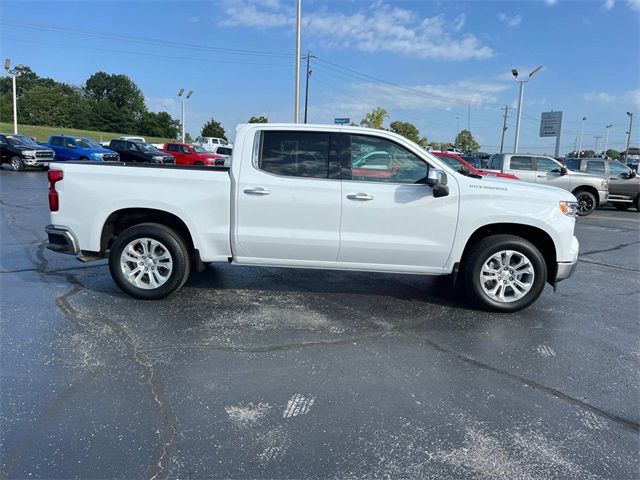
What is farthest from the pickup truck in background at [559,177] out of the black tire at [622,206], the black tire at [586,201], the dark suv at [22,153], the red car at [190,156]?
the dark suv at [22,153]

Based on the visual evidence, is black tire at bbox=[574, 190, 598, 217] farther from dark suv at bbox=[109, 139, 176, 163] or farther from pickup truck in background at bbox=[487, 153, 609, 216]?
dark suv at bbox=[109, 139, 176, 163]

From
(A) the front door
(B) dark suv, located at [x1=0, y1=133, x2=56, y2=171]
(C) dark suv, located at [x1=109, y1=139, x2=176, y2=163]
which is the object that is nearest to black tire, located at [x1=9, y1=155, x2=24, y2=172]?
(B) dark suv, located at [x1=0, y1=133, x2=56, y2=171]

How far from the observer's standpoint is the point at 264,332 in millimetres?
4391

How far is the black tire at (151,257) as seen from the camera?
5031mm

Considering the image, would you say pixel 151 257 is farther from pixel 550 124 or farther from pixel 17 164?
pixel 550 124

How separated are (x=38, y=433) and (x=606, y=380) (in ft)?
13.1

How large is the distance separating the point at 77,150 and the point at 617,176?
24659 mm

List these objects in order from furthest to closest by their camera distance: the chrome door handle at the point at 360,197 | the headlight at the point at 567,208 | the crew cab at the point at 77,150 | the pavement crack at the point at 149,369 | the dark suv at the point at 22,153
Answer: the crew cab at the point at 77,150
the dark suv at the point at 22,153
the headlight at the point at 567,208
the chrome door handle at the point at 360,197
the pavement crack at the point at 149,369

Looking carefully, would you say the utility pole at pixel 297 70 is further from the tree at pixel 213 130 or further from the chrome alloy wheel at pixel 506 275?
the tree at pixel 213 130

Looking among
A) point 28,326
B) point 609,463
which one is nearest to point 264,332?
point 28,326

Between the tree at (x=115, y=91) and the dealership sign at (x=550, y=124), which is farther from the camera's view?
the tree at (x=115, y=91)

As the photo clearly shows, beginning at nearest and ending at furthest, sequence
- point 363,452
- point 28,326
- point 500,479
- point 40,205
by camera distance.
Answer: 1. point 500,479
2. point 363,452
3. point 28,326
4. point 40,205

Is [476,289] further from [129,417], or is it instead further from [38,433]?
[38,433]

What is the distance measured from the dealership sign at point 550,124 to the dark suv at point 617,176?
3249cm
